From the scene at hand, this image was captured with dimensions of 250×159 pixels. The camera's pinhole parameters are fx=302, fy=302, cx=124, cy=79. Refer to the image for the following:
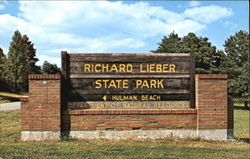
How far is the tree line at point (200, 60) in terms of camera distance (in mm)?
41875

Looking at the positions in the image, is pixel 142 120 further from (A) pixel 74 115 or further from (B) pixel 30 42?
(B) pixel 30 42

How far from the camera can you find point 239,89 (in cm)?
4097

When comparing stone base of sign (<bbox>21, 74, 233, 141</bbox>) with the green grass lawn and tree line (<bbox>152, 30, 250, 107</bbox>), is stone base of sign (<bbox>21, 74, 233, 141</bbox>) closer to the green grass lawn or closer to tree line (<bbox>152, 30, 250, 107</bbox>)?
the green grass lawn

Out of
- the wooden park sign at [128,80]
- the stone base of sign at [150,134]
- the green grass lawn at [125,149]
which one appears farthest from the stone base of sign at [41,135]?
the wooden park sign at [128,80]

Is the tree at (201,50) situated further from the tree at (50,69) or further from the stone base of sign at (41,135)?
the stone base of sign at (41,135)

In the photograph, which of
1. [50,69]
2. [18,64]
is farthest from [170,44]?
[18,64]

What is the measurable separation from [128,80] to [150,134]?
177 cm

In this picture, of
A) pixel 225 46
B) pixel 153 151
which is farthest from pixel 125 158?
pixel 225 46

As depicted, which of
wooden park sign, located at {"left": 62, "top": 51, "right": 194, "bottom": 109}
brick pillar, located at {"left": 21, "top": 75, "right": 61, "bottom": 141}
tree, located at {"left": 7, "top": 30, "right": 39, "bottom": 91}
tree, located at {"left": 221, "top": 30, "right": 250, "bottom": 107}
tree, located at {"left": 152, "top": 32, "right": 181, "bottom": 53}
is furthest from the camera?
tree, located at {"left": 7, "top": 30, "right": 39, "bottom": 91}

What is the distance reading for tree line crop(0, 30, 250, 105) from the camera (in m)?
41.9

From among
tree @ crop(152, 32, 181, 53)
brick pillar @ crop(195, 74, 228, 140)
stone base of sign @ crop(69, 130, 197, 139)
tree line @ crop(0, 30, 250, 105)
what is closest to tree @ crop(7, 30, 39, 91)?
tree line @ crop(0, 30, 250, 105)

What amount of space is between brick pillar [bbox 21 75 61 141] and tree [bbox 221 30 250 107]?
3561 centimetres

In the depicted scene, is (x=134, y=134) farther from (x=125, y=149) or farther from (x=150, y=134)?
(x=125, y=149)

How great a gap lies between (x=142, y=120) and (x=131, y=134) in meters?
0.53
